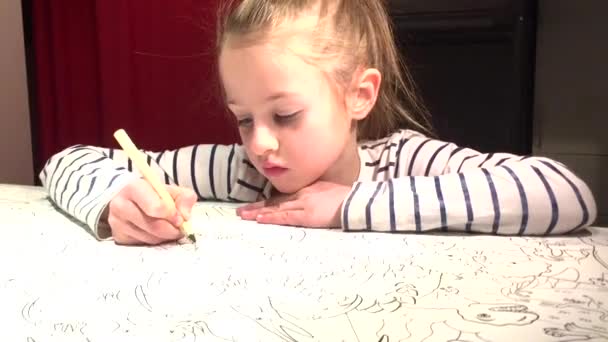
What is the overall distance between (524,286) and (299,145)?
1.08 feet

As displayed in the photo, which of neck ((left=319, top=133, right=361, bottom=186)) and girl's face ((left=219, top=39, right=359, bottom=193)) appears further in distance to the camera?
neck ((left=319, top=133, right=361, bottom=186))

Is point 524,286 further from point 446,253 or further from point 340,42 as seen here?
point 340,42

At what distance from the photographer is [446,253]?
0.64m

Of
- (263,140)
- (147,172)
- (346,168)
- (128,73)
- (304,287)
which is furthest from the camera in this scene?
(128,73)

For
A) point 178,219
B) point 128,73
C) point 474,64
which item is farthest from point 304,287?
point 128,73

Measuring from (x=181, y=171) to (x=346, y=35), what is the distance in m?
0.31

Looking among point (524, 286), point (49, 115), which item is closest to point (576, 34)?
point (524, 286)

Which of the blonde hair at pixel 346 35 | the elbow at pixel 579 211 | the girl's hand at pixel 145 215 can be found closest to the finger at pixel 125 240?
the girl's hand at pixel 145 215

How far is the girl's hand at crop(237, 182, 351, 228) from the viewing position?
0.76 m

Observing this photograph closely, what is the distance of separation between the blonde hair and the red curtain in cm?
47

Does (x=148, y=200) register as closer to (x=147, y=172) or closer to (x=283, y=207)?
(x=147, y=172)

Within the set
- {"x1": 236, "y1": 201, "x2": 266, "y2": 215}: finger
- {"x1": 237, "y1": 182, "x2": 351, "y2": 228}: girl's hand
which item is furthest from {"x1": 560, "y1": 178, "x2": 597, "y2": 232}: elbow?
{"x1": 236, "y1": 201, "x2": 266, "y2": 215}: finger

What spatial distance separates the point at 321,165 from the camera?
825mm

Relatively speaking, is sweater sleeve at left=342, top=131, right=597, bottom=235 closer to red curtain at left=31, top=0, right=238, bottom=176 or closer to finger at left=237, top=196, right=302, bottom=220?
finger at left=237, top=196, right=302, bottom=220
